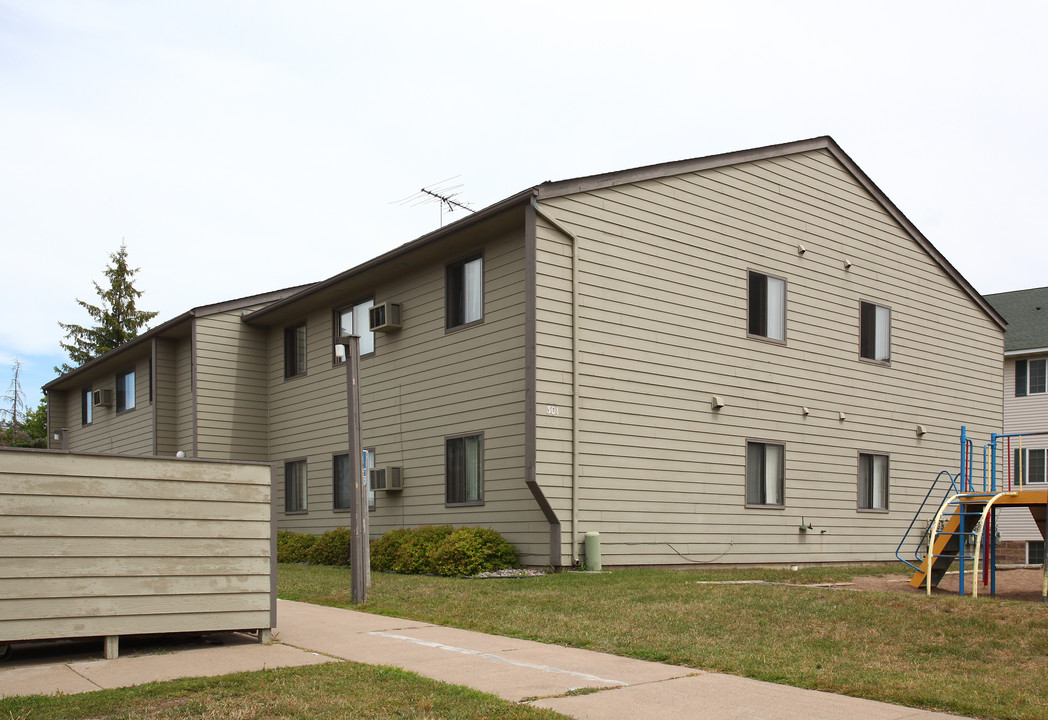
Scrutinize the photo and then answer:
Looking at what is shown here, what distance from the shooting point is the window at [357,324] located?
798 inches

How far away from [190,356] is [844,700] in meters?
20.4

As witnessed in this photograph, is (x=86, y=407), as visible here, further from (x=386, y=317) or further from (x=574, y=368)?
(x=574, y=368)

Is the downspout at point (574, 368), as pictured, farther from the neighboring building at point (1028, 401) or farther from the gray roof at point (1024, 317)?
the neighboring building at point (1028, 401)

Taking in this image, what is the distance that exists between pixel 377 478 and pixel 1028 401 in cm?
2491

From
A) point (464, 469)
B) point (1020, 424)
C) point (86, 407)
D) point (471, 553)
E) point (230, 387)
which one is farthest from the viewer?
point (1020, 424)

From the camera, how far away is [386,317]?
1895 cm

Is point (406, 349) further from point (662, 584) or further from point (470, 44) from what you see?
point (662, 584)

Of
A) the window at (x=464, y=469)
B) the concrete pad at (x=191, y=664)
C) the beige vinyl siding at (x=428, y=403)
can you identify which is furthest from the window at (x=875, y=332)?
the concrete pad at (x=191, y=664)

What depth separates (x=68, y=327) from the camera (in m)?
47.2

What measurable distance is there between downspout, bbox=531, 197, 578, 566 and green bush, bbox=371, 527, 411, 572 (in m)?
3.14

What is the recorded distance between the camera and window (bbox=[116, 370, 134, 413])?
2756 centimetres

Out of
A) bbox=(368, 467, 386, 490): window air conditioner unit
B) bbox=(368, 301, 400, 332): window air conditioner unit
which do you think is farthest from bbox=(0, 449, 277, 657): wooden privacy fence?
bbox=(368, 301, 400, 332): window air conditioner unit

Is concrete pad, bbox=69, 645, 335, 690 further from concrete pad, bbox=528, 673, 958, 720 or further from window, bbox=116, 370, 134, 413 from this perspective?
window, bbox=116, 370, 134, 413

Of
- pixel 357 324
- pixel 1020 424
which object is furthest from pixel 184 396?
pixel 1020 424
